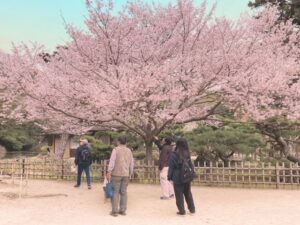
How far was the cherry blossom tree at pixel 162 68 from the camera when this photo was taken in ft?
30.1

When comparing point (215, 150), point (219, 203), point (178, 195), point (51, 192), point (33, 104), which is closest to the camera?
point (178, 195)

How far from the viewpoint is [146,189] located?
9938 mm

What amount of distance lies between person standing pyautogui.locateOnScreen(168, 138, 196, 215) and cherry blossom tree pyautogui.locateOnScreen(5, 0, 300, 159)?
8.97ft

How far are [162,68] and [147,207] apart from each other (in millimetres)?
3807

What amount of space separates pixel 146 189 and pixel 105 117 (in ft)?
8.39

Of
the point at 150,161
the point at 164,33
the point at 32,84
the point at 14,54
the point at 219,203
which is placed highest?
the point at 164,33

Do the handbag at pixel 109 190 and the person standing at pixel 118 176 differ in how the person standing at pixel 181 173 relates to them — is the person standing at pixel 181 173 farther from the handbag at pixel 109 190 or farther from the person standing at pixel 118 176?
the handbag at pixel 109 190

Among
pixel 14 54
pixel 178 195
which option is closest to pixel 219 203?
pixel 178 195

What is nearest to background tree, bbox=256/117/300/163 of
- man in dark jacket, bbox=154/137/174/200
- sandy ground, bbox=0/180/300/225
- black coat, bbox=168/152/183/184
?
sandy ground, bbox=0/180/300/225

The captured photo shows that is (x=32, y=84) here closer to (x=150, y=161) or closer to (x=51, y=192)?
(x=51, y=192)

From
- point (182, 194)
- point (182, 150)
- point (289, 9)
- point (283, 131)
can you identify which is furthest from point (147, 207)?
point (289, 9)

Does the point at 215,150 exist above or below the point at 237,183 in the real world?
above

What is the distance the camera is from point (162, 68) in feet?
30.5

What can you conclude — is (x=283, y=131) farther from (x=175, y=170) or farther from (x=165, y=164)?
(x=175, y=170)
